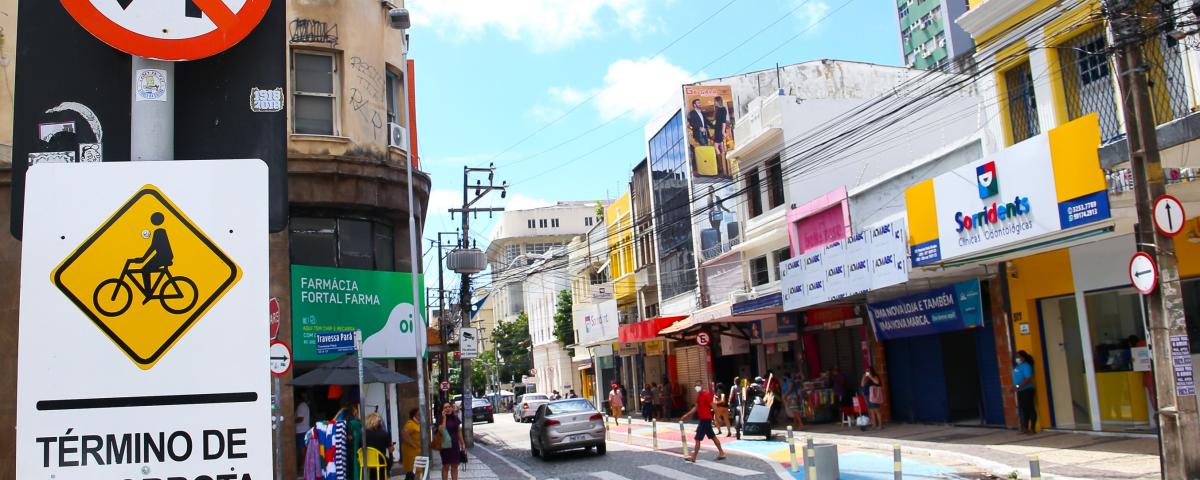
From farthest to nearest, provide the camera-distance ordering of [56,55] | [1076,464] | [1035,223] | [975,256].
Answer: [975,256] → [1035,223] → [1076,464] → [56,55]

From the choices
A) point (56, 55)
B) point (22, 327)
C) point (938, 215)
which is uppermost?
point (938, 215)

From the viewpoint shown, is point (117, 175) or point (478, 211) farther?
point (478, 211)

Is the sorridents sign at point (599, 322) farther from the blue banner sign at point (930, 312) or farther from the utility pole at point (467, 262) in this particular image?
the blue banner sign at point (930, 312)

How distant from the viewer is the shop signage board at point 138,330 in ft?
7.23

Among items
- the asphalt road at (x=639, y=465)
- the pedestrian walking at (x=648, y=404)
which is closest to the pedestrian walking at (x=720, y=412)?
the asphalt road at (x=639, y=465)

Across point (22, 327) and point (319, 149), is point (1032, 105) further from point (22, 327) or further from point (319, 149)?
point (22, 327)

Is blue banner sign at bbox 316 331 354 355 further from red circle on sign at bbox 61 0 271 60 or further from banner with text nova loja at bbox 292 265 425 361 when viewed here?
red circle on sign at bbox 61 0 271 60

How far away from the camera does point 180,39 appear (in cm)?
276

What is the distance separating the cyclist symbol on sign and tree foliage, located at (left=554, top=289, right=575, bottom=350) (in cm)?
5820

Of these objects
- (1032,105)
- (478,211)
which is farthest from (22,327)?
(478,211)

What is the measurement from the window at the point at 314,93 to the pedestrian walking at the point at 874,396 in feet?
44.5

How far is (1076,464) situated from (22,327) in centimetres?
1376

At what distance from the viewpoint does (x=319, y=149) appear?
15.9 m

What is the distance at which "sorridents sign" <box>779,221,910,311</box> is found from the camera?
57.7 feet
